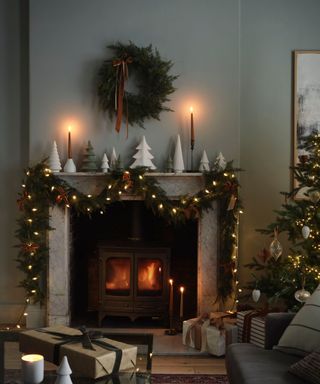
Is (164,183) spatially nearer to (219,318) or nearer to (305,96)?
(219,318)

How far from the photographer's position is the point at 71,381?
2.28 metres

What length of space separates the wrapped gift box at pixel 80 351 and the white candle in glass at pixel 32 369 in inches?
7.4

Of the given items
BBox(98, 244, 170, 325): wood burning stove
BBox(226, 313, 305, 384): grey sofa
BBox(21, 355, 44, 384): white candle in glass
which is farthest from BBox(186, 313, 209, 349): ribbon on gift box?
BBox(21, 355, 44, 384): white candle in glass

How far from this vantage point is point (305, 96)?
4.73m

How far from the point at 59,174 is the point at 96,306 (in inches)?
50.3

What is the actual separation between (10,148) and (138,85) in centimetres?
127

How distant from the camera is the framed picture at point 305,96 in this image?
471cm

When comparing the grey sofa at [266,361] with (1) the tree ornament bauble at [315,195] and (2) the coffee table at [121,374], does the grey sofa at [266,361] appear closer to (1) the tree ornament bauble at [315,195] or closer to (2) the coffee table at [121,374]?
(2) the coffee table at [121,374]

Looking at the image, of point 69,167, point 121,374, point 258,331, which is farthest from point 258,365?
point 69,167

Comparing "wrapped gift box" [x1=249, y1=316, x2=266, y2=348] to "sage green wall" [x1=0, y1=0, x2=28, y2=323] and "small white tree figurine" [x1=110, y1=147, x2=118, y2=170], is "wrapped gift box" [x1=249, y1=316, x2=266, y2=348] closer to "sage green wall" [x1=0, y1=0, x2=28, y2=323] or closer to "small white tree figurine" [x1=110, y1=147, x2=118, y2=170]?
"small white tree figurine" [x1=110, y1=147, x2=118, y2=170]

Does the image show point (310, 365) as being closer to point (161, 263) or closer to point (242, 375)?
point (242, 375)

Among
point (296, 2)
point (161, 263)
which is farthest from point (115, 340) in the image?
point (296, 2)

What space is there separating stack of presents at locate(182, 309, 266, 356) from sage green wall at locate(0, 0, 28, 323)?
1.63 meters

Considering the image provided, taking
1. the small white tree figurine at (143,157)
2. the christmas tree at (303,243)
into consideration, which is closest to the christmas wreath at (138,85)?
the small white tree figurine at (143,157)
